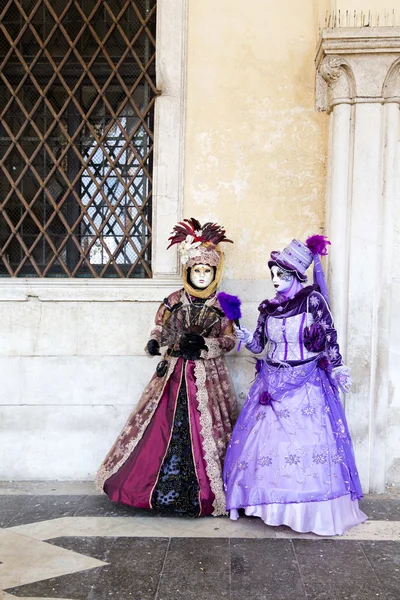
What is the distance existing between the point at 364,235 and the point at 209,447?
5.98ft

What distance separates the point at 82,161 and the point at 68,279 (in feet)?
3.05

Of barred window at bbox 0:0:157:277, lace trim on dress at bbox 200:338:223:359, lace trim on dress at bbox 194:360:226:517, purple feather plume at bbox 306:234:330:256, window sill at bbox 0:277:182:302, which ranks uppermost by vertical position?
barred window at bbox 0:0:157:277

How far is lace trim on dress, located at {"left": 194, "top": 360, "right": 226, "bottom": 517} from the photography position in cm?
378

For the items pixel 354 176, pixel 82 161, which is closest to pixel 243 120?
pixel 354 176

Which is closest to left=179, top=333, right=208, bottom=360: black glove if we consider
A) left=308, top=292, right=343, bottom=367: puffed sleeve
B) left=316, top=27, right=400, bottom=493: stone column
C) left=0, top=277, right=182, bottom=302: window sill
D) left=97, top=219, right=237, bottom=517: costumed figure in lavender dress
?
left=97, top=219, right=237, bottom=517: costumed figure in lavender dress

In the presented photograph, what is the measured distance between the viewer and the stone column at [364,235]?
13.8ft

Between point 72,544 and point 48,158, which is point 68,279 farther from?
point 72,544

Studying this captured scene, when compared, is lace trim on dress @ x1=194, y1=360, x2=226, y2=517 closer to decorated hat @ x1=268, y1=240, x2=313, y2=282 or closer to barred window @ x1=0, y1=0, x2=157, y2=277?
decorated hat @ x1=268, y1=240, x2=313, y2=282

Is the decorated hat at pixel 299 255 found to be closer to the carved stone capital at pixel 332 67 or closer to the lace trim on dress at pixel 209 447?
Answer: the lace trim on dress at pixel 209 447

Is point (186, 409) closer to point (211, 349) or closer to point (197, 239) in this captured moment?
point (211, 349)

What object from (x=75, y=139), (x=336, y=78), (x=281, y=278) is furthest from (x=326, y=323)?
(x=75, y=139)

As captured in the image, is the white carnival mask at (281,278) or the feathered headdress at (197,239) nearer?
the white carnival mask at (281,278)

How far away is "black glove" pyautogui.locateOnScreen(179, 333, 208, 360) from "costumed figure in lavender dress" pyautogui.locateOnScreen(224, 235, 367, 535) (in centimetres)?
28

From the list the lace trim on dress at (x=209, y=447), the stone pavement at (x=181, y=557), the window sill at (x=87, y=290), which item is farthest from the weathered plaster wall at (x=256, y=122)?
the stone pavement at (x=181, y=557)
